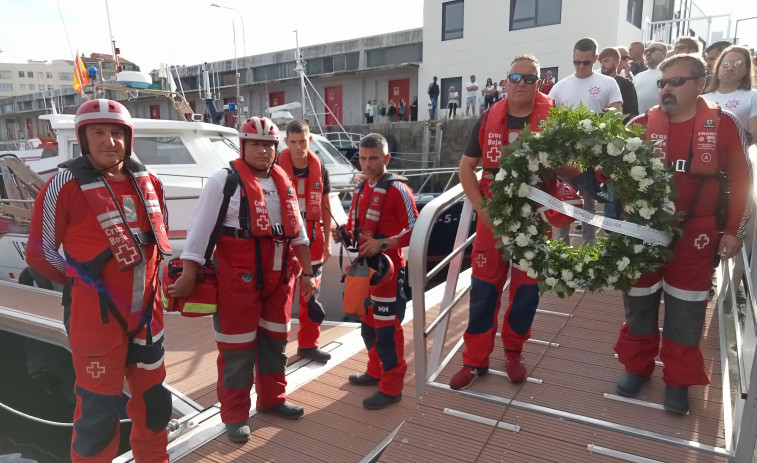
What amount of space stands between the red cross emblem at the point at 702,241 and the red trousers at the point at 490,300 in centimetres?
81

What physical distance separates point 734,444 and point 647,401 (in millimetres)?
487

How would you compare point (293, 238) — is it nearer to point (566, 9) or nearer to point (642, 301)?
point (642, 301)

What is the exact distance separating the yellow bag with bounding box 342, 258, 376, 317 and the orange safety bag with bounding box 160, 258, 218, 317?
2.55 feet

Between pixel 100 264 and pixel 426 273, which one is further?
pixel 426 273

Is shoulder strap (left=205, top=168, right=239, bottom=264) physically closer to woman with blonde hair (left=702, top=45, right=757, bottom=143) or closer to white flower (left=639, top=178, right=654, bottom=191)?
white flower (left=639, top=178, right=654, bottom=191)

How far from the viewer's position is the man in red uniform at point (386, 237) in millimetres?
3145

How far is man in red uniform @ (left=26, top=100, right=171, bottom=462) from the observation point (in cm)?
226

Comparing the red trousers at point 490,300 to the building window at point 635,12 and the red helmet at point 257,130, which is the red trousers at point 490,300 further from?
the building window at point 635,12

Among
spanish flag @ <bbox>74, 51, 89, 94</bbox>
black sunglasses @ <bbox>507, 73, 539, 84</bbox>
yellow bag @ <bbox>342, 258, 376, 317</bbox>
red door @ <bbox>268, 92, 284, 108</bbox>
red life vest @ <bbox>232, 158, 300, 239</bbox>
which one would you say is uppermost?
red door @ <bbox>268, 92, 284, 108</bbox>

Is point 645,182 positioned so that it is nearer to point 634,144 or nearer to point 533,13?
point 634,144

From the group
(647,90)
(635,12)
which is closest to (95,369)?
(647,90)

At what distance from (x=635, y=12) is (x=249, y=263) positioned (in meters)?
18.4

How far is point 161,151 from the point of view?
23.8ft

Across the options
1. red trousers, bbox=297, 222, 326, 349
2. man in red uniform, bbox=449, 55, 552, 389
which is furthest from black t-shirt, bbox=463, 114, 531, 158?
red trousers, bbox=297, 222, 326, 349
